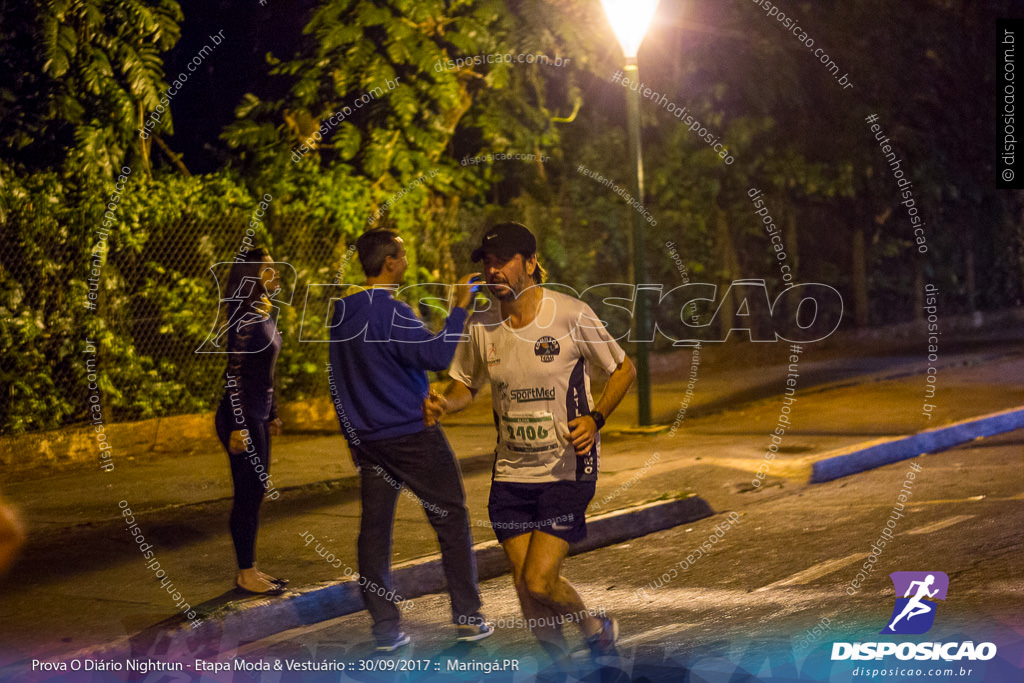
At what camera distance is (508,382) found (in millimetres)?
4840

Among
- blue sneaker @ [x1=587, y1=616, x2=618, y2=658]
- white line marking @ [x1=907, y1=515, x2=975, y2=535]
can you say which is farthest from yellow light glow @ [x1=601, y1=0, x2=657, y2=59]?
blue sneaker @ [x1=587, y1=616, x2=618, y2=658]

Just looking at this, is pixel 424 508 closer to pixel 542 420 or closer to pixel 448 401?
pixel 448 401

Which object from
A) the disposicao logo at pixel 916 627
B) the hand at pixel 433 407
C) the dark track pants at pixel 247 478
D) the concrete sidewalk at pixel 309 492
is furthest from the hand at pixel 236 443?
the disposicao logo at pixel 916 627

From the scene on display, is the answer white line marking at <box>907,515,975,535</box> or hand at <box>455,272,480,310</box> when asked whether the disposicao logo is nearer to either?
white line marking at <box>907,515,975,535</box>

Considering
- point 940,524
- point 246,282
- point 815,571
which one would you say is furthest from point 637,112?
point 246,282

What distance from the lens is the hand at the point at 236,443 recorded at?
6.06 m

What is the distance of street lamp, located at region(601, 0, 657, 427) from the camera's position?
1098 centimetres

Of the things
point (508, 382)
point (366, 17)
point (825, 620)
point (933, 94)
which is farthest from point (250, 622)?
point (933, 94)

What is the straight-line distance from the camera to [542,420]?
4773mm

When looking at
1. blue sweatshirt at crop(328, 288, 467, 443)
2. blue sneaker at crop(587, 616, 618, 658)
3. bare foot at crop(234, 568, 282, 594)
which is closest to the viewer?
blue sneaker at crop(587, 616, 618, 658)

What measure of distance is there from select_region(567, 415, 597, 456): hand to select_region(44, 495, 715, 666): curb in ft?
6.00

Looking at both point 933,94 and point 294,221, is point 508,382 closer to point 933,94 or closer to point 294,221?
point 294,221

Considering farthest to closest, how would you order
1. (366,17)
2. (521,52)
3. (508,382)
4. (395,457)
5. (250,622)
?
(521,52), (366,17), (250,622), (395,457), (508,382)

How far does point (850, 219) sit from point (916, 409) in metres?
8.56
